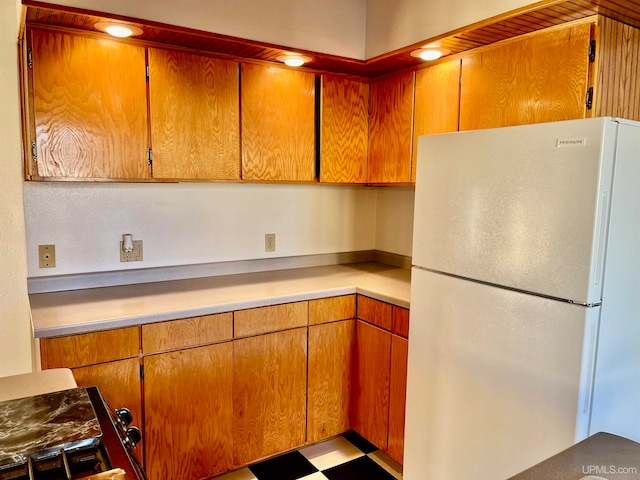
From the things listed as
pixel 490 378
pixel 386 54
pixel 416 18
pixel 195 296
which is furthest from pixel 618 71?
pixel 195 296

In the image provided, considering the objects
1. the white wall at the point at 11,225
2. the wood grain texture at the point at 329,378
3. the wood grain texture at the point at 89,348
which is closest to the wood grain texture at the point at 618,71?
the wood grain texture at the point at 329,378

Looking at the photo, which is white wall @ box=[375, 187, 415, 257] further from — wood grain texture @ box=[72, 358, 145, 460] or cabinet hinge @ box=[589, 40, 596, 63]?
wood grain texture @ box=[72, 358, 145, 460]

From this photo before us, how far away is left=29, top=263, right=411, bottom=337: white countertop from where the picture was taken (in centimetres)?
184

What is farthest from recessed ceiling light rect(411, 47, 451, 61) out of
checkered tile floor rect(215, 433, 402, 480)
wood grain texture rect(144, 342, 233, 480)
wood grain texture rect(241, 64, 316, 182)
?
checkered tile floor rect(215, 433, 402, 480)

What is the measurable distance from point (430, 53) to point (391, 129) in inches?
19.0

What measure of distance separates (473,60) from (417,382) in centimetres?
145

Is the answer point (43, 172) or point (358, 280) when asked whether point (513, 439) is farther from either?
point (43, 172)

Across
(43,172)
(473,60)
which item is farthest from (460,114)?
(43,172)

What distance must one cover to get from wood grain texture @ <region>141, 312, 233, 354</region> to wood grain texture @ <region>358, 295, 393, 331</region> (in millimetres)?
704

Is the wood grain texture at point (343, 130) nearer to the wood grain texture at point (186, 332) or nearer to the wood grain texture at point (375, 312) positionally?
the wood grain texture at point (375, 312)

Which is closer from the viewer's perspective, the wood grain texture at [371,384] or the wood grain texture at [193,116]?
the wood grain texture at [193,116]

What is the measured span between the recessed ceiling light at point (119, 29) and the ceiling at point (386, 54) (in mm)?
29

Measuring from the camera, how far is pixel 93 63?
198 cm

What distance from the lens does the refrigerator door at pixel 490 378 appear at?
4.49 feet
